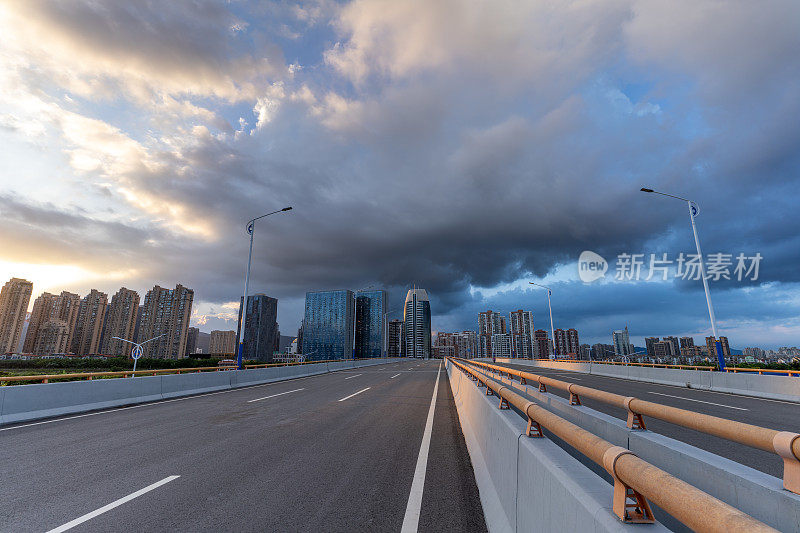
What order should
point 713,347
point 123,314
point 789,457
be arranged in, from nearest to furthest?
point 789,457 < point 713,347 < point 123,314

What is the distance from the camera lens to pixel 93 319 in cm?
13625

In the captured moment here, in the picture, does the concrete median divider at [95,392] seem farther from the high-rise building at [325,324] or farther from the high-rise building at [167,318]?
the high-rise building at [325,324]

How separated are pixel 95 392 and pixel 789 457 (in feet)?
53.3

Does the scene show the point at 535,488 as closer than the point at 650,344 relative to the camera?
Yes

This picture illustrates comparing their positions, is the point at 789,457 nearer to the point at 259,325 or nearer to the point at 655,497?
the point at 655,497

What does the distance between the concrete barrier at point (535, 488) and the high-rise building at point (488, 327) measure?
14540 cm

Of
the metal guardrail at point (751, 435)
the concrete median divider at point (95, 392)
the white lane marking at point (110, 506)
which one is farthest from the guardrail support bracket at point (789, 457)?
the concrete median divider at point (95, 392)

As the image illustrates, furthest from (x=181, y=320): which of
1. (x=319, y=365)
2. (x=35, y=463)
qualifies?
(x=35, y=463)

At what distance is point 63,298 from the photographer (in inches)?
5027

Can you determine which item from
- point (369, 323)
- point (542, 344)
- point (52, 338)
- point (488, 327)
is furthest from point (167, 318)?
point (542, 344)

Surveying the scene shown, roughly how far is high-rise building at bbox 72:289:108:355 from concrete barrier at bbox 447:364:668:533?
168 meters

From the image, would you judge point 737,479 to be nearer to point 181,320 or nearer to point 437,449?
point 437,449

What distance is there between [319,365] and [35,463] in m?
28.6

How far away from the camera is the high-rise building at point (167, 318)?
4968 inches
